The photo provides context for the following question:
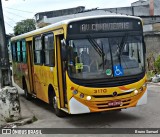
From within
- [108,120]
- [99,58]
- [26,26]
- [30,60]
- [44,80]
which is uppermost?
[26,26]

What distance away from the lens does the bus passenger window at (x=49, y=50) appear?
10.2 meters

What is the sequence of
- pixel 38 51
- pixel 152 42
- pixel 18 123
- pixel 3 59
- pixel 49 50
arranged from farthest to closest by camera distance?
pixel 152 42 < pixel 38 51 < pixel 49 50 < pixel 3 59 < pixel 18 123

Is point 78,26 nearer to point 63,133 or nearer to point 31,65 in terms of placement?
point 63,133

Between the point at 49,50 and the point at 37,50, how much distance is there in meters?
1.68

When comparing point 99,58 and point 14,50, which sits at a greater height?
point 14,50

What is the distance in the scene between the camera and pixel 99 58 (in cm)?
882

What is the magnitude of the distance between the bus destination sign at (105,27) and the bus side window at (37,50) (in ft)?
10.3

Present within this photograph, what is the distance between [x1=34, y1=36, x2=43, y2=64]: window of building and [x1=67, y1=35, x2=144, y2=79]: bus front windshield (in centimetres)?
317

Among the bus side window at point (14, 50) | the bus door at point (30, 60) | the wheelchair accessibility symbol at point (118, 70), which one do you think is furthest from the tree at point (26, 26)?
the wheelchair accessibility symbol at point (118, 70)

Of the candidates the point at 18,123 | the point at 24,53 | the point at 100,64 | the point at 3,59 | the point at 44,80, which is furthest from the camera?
the point at 24,53

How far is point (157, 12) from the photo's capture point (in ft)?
169

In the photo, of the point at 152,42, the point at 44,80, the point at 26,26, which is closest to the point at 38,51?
the point at 44,80

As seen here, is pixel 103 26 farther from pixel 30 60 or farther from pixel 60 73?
pixel 30 60

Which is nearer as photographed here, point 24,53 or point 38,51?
point 38,51
